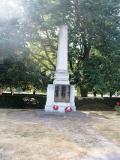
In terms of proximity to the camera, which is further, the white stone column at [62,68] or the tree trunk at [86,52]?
the tree trunk at [86,52]

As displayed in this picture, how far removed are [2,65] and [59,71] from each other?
561 centimetres

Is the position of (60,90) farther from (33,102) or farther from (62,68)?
(33,102)

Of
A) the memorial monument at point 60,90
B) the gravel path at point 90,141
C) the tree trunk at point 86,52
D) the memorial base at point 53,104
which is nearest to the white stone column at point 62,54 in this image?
the memorial monument at point 60,90

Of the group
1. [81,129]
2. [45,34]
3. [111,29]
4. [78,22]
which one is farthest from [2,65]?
[81,129]

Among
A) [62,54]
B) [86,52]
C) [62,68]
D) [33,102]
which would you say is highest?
[86,52]

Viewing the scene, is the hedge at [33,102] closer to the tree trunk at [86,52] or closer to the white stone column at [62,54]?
the tree trunk at [86,52]

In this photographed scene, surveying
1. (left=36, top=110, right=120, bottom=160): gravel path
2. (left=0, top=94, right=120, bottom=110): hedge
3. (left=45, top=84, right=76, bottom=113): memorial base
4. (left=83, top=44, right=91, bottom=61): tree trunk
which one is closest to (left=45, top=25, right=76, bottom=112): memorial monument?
(left=45, top=84, right=76, bottom=113): memorial base

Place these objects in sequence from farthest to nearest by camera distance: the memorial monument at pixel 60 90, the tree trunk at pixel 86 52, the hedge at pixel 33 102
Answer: the tree trunk at pixel 86 52
the hedge at pixel 33 102
the memorial monument at pixel 60 90

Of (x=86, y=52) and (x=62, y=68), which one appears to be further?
(x=86, y=52)

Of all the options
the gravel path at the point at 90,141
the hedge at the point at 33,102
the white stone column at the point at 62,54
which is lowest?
the gravel path at the point at 90,141

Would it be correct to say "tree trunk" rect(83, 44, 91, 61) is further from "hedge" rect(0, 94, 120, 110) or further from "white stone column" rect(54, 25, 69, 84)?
"white stone column" rect(54, 25, 69, 84)

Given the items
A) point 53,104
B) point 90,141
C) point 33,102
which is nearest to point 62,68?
point 53,104

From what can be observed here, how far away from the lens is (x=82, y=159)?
7.38 metres

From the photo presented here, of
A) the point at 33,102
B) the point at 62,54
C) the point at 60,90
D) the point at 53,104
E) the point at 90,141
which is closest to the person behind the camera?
the point at 90,141
